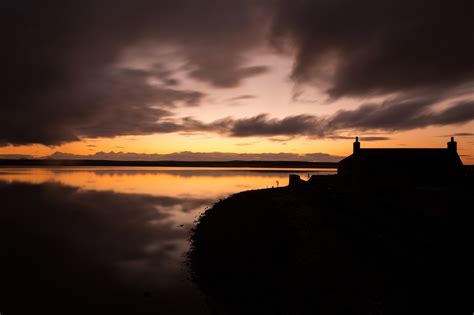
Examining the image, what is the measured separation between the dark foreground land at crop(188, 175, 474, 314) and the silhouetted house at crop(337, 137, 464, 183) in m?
25.8

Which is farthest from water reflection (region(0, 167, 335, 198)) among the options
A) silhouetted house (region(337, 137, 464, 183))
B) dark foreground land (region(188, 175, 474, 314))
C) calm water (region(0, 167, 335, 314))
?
dark foreground land (region(188, 175, 474, 314))

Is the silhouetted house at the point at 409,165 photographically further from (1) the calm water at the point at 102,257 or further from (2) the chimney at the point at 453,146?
(1) the calm water at the point at 102,257

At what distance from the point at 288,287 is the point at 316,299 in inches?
69.7

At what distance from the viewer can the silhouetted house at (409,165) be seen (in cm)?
5181

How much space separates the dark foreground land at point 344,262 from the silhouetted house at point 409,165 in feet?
84.6

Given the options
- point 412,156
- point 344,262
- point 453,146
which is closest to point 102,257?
point 344,262

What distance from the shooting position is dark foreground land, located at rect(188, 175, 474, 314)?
12.7m

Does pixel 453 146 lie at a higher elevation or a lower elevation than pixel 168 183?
higher

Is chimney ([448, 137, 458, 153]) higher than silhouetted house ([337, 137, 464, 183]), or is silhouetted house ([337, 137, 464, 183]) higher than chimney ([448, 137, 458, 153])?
chimney ([448, 137, 458, 153])

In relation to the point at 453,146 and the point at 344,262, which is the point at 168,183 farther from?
the point at 344,262

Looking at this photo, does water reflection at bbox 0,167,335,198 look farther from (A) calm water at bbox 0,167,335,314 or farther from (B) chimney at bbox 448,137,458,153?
(B) chimney at bbox 448,137,458,153

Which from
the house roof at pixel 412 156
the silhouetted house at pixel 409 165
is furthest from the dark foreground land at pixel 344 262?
the house roof at pixel 412 156

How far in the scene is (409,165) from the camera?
5262 centimetres

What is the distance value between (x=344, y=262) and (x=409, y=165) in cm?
4374
